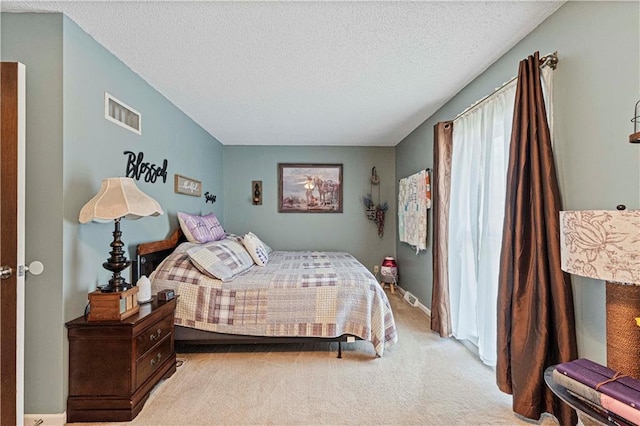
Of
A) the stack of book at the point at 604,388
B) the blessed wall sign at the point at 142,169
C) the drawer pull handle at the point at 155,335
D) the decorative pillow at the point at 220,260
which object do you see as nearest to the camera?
the stack of book at the point at 604,388

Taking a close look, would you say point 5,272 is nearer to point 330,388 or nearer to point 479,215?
point 330,388

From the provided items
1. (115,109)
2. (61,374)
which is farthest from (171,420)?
(115,109)

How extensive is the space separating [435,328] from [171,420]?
2.43 metres

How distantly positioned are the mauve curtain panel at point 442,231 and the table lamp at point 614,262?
1.76 m

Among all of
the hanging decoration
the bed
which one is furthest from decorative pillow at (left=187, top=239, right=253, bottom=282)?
the hanging decoration

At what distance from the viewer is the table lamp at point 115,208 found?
6.16ft

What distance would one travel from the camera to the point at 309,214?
5320 mm

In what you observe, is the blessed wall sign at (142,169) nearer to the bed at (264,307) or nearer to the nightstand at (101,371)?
the bed at (264,307)

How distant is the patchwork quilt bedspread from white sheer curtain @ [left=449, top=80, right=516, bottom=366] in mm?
722

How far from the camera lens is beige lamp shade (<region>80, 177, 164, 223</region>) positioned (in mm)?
1871

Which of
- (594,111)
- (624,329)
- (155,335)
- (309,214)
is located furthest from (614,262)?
(309,214)

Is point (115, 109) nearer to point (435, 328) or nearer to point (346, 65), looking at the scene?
point (346, 65)

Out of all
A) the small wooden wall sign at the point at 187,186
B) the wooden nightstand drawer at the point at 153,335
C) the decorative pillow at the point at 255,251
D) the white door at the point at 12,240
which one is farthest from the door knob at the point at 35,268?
the decorative pillow at the point at 255,251

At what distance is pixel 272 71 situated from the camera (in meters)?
2.50
